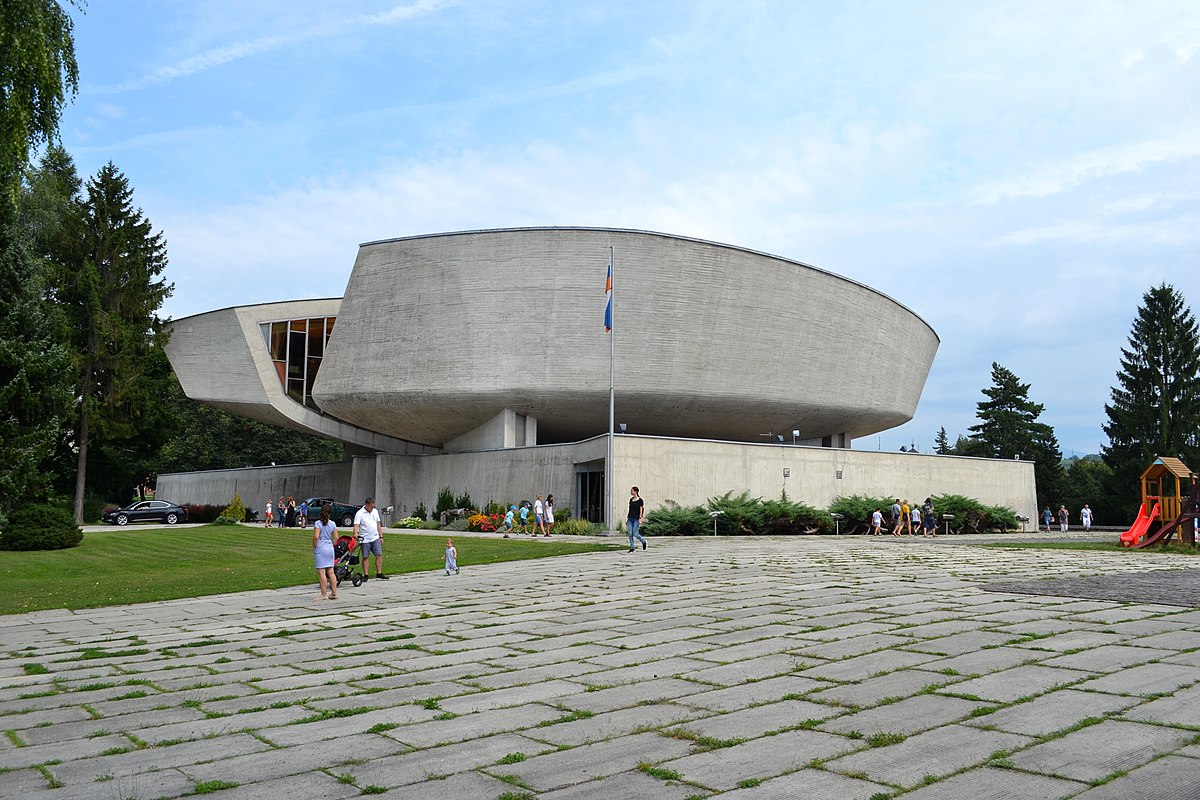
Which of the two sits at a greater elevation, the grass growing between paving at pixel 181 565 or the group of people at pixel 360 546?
the group of people at pixel 360 546

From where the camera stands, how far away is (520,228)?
1319 inches

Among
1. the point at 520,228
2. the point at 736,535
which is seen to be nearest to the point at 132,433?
the point at 520,228

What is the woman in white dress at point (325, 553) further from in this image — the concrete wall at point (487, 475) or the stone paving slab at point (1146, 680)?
the concrete wall at point (487, 475)

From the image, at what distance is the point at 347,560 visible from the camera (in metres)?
13.9

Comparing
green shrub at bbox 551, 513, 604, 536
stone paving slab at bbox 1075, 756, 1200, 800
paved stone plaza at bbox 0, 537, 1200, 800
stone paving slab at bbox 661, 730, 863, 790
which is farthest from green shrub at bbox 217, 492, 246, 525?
stone paving slab at bbox 1075, 756, 1200, 800

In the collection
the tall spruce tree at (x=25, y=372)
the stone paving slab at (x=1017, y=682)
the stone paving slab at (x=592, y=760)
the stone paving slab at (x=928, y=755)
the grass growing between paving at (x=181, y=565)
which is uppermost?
the tall spruce tree at (x=25, y=372)

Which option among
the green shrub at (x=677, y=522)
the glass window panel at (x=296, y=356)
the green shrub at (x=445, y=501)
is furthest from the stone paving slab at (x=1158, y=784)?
the glass window panel at (x=296, y=356)

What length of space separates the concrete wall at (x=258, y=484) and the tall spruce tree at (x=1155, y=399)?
46.6 metres

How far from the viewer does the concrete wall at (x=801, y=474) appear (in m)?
29.8

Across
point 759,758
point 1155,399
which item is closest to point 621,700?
point 759,758

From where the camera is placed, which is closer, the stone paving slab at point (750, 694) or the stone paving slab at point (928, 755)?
the stone paving slab at point (928, 755)

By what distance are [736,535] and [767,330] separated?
10338mm

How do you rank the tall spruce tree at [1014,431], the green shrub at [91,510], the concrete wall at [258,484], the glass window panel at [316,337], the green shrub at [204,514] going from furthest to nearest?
the tall spruce tree at [1014,431], the concrete wall at [258,484], the green shrub at [204,514], the green shrub at [91,510], the glass window panel at [316,337]

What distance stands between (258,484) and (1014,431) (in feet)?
183
